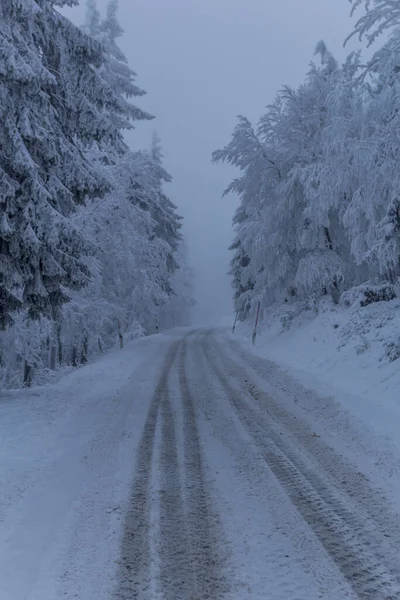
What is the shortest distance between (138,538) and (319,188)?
1374cm

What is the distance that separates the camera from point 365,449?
19.9ft

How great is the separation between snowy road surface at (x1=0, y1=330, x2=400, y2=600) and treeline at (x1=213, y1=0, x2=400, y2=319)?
5855 mm

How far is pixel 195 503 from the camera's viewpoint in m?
4.43

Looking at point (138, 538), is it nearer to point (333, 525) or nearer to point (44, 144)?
point (333, 525)

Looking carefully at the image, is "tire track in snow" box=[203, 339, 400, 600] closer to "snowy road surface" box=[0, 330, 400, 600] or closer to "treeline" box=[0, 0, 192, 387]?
"snowy road surface" box=[0, 330, 400, 600]

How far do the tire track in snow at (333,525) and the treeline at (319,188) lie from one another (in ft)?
22.5

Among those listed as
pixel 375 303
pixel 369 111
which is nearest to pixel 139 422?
pixel 369 111

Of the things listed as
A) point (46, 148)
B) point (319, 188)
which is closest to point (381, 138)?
point (319, 188)

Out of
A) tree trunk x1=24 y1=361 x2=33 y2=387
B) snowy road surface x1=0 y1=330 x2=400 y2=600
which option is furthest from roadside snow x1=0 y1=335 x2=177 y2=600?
tree trunk x1=24 y1=361 x2=33 y2=387

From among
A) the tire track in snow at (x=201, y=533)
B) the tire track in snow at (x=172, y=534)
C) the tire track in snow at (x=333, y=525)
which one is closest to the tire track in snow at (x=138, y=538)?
the tire track in snow at (x=172, y=534)

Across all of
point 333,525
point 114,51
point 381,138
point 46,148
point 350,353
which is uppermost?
point 114,51

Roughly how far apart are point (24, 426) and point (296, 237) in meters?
14.9

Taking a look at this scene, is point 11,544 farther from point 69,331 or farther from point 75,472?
point 69,331

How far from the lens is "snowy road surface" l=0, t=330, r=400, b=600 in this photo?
3143mm
